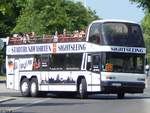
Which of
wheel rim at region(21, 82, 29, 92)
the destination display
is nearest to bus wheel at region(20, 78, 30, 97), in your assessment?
wheel rim at region(21, 82, 29, 92)

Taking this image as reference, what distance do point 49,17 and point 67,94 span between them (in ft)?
71.4

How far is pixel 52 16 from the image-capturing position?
5906cm

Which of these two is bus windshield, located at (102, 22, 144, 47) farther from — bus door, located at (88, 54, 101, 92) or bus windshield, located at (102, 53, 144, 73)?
bus door, located at (88, 54, 101, 92)

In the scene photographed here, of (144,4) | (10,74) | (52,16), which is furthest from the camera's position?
(52,16)

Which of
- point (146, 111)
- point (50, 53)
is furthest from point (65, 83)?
point (146, 111)

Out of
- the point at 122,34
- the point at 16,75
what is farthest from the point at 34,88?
the point at 122,34

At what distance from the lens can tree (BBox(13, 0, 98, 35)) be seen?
5875cm

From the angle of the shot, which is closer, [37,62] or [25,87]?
[37,62]

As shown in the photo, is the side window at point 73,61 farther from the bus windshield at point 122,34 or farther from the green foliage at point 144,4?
the green foliage at point 144,4

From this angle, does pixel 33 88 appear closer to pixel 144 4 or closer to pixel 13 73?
pixel 13 73

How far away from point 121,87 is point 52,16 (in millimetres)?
26437

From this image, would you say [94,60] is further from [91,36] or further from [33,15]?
[33,15]

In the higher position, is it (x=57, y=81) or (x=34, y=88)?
(x=57, y=81)

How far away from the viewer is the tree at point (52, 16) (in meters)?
58.8
